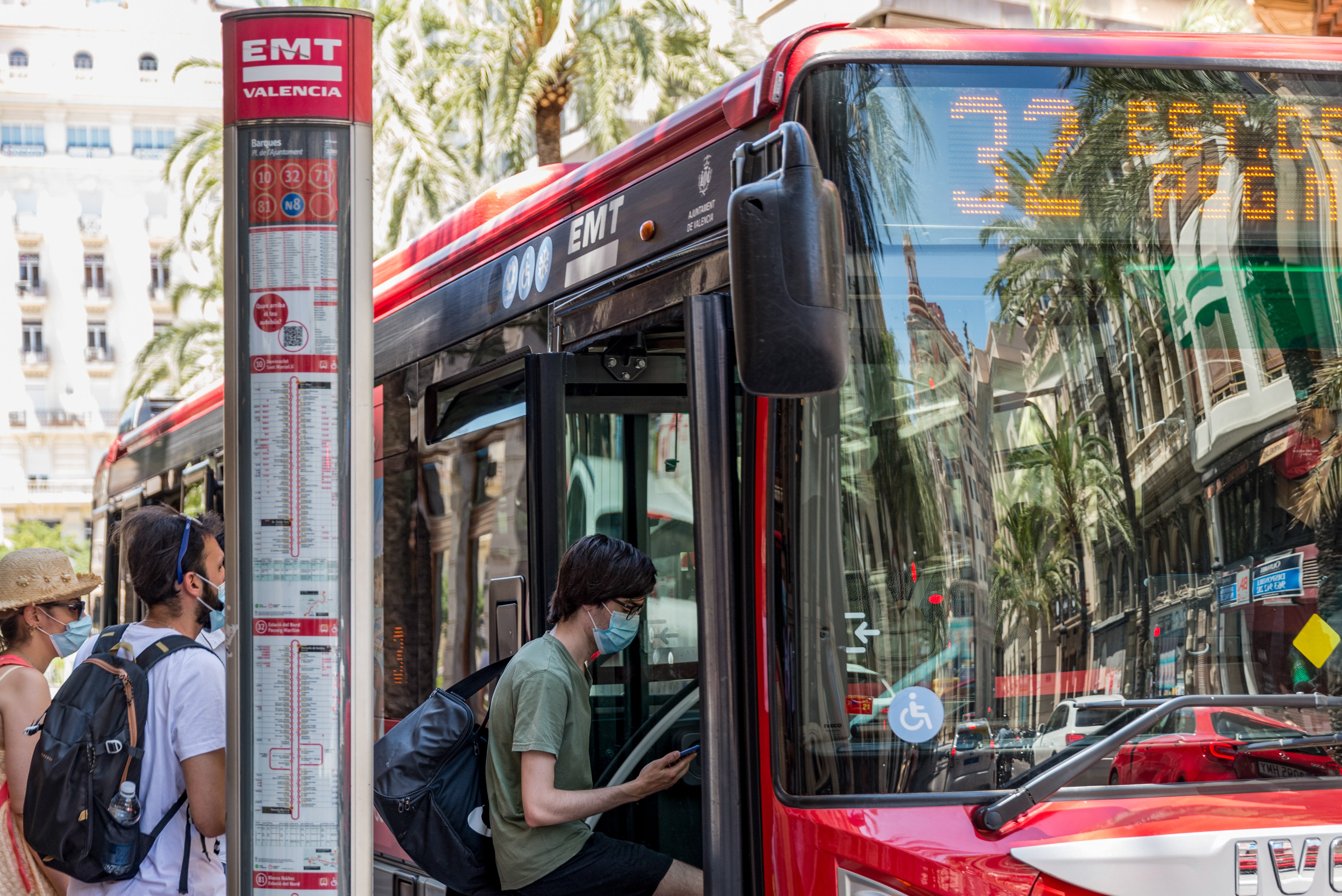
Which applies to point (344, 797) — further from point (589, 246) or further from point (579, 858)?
point (589, 246)

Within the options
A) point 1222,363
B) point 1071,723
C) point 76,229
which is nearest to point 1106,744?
point 1071,723

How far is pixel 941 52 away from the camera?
340 cm

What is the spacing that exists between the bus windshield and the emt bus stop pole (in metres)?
1.00

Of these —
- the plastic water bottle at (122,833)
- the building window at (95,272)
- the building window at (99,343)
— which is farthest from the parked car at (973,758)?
the building window at (95,272)

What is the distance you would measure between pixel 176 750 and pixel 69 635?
1.19 meters

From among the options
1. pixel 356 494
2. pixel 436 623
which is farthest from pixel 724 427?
pixel 436 623

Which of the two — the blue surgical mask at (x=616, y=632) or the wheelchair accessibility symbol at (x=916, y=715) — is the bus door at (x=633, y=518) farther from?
the wheelchair accessibility symbol at (x=916, y=715)

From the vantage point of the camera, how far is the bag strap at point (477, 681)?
429 centimetres

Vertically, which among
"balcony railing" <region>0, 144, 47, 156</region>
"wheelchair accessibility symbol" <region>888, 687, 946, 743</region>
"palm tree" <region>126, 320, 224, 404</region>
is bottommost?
"wheelchair accessibility symbol" <region>888, 687, 946, 743</region>

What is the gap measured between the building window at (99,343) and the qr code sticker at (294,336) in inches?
2697

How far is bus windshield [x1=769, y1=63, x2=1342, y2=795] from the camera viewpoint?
3.14 metres

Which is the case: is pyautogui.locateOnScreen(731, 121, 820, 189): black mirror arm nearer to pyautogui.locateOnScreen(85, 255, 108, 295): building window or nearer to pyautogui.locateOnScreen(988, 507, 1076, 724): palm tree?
pyautogui.locateOnScreen(988, 507, 1076, 724): palm tree

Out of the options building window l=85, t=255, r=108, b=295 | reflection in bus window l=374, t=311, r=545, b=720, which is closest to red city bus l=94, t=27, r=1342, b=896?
reflection in bus window l=374, t=311, r=545, b=720

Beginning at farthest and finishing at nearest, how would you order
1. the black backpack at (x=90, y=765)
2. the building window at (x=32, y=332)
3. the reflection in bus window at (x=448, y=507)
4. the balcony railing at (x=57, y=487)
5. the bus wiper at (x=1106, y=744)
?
the building window at (x=32, y=332) → the balcony railing at (x=57, y=487) → the reflection in bus window at (x=448, y=507) → the black backpack at (x=90, y=765) → the bus wiper at (x=1106, y=744)
